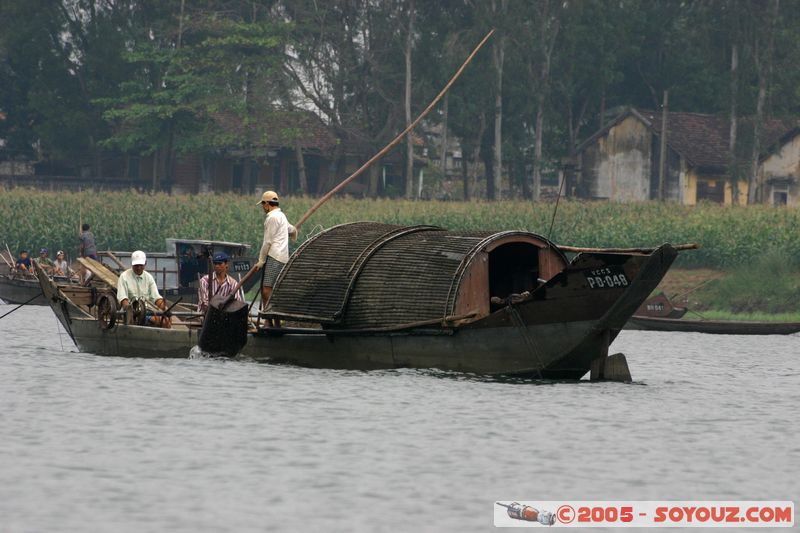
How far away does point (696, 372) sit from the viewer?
68.7ft

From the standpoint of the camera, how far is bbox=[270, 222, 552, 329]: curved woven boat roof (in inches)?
677

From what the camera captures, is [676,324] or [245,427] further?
[676,324]

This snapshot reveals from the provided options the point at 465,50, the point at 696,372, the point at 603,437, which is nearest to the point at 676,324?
the point at 696,372

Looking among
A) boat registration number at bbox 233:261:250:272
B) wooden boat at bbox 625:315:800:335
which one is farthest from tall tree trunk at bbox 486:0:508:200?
wooden boat at bbox 625:315:800:335

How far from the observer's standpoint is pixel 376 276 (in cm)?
1770

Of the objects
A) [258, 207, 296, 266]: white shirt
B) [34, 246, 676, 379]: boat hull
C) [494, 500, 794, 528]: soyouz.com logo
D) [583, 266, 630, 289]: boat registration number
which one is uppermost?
[258, 207, 296, 266]: white shirt

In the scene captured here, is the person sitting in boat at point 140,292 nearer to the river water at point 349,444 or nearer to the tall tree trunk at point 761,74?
the river water at point 349,444

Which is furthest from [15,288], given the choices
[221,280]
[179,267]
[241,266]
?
[221,280]

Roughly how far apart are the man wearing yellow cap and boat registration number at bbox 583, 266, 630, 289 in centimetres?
409

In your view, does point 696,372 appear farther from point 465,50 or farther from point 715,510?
point 465,50

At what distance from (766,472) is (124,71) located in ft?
153

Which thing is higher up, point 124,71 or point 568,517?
point 124,71

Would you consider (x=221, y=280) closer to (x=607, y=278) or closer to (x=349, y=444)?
(x=607, y=278)

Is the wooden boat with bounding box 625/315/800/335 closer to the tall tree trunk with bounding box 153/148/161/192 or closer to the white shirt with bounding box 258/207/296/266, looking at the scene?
the white shirt with bounding box 258/207/296/266
